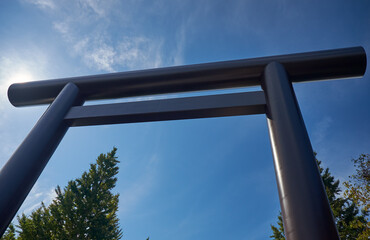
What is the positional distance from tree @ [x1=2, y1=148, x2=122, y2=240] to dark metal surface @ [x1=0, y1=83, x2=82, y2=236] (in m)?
13.1

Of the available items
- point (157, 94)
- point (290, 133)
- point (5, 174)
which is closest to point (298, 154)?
point (290, 133)

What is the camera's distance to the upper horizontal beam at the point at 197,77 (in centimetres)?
196

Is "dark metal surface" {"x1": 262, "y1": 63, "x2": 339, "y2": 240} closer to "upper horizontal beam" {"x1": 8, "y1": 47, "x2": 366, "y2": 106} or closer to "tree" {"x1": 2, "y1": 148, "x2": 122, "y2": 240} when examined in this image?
A: "upper horizontal beam" {"x1": 8, "y1": 47, "x2": 366, "y2": 106}

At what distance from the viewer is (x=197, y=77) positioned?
217 centimetres

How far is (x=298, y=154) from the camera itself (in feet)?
4.44

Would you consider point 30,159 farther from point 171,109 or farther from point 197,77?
point 197,77

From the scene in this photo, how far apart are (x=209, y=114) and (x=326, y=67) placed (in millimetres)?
1143

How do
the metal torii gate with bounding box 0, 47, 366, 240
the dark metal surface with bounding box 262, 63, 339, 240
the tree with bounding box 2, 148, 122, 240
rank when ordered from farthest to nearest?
the tree with bounding box 2, 148, 122, 240 < the metal torii gate with bounding box 0, 47, 366, 240 < the dark metal surface with bounding box 262, 63, 339, 240

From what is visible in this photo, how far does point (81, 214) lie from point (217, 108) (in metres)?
14.2

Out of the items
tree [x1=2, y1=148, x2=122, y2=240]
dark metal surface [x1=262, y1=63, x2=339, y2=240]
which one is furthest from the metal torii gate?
tree [x1=2, y1=148, x2=122, y2=240]

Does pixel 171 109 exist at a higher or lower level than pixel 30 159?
higher

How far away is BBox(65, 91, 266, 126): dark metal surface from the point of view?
1823 mm

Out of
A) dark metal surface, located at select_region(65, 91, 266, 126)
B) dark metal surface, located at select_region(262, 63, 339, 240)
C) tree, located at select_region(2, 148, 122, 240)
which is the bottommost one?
dark metal surface, located at select_region(262, 63, 339, 240)

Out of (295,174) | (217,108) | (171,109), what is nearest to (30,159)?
(171,109)
